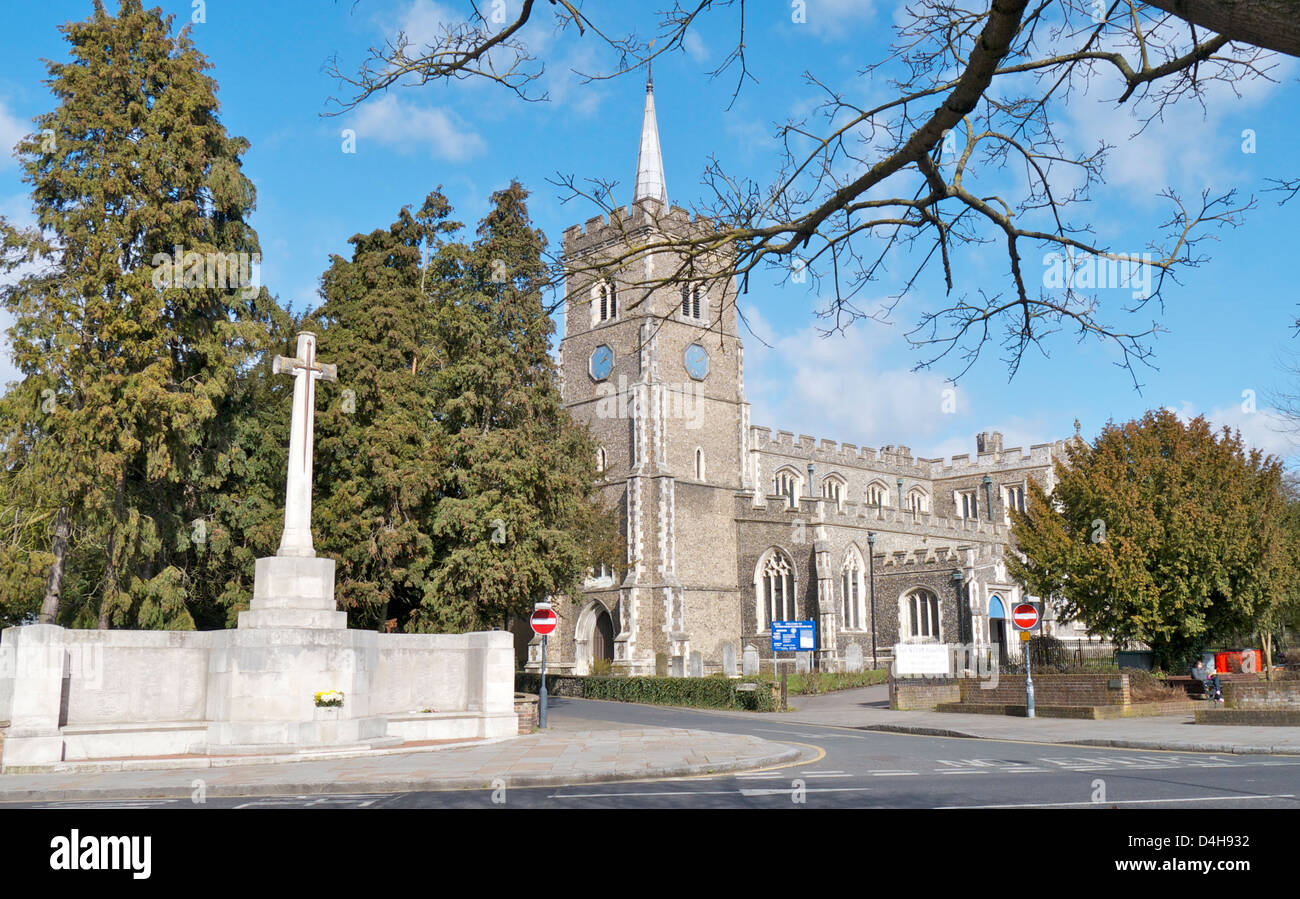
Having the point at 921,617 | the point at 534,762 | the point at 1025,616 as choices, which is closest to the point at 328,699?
the point at 534,762

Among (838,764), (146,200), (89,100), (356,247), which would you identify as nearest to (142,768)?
(838,764)

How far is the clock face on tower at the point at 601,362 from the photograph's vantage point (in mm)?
47875

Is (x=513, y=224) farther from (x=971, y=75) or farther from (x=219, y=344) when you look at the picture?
(x=971, y=75)

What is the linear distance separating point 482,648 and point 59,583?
10.1 metres

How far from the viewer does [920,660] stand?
27594 millimetres

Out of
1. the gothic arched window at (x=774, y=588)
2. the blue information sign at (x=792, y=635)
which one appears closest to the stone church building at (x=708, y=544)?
the gothic arched window at (x=774, y=588)

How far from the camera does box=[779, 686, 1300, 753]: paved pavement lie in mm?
14547

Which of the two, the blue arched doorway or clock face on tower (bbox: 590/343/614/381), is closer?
the blue arched doorway

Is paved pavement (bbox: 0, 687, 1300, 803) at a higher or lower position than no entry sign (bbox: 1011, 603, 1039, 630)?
lower

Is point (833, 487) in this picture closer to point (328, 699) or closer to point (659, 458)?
point (659, 458)

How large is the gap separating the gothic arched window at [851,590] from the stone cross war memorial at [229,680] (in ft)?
109

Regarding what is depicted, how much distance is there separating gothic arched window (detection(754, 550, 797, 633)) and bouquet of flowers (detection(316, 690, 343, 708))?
3288 centimetres

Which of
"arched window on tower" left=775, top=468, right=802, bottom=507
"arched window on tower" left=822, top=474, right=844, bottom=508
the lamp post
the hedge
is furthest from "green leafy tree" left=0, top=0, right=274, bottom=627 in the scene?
"arched window on tower" left=822, top=474, right=844, bottom=508

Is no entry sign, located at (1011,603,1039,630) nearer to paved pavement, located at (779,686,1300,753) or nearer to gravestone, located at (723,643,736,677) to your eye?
paved pavement, located at (779,686,1300,753)
